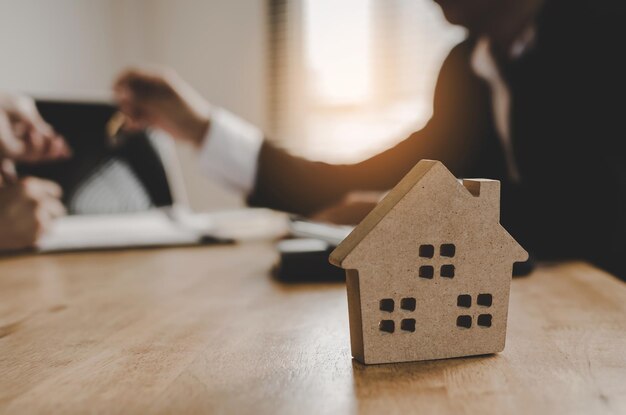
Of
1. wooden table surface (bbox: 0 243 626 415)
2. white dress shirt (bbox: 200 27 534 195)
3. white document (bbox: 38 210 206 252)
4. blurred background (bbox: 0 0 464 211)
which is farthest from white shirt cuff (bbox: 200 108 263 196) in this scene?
blurred background (bbox: 0 0 464 211)

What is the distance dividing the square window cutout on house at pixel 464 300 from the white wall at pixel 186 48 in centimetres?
257

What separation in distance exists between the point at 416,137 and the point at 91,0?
2.09 meters

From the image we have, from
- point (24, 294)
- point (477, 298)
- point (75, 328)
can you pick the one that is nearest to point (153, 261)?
point (24, 294)

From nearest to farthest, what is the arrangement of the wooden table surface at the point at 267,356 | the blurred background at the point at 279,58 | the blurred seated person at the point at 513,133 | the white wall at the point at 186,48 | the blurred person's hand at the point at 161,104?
1. the wooden table surface at the point at 267,356
2. the blurred seated person at the point at 513,133
3. the blurred person's hand at the point at 161,104
4. the blurred background at the point at 279,58
5. the white wall at the point at 186,48

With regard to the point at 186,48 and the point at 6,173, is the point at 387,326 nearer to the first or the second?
the point at 6,173

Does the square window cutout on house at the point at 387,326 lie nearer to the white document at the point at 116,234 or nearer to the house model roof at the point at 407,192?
the house model roof at the point at 407,192

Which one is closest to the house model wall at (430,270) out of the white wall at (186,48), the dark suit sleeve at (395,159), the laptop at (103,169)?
the dark suit sleeve at (395,159)

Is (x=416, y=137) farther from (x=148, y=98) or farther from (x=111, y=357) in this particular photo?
(x=111, y=357)

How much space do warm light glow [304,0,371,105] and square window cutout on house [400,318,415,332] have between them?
242 cm

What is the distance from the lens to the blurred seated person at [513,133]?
0.87 metres

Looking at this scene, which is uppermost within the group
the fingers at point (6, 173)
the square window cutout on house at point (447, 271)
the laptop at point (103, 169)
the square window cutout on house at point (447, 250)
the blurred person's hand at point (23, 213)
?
the square window cutout on house at point (447, 250)

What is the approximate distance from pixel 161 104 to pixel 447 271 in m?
0.97

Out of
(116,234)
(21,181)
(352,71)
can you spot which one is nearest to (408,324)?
(116,234)

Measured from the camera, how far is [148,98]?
1.20 meters
